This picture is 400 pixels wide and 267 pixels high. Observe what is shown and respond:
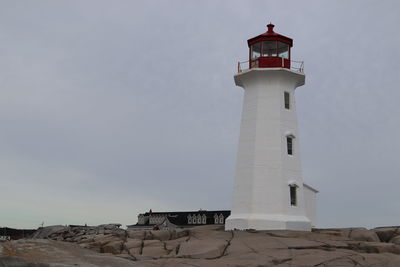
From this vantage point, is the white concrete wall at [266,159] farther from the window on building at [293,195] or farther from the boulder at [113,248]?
the boulder at [113,248]

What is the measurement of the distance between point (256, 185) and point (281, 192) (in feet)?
4.57

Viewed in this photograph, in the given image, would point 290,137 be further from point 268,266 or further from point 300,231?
point 268,266

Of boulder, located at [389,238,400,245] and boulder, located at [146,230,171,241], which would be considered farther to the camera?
boulder, located at [389,238,400,245]

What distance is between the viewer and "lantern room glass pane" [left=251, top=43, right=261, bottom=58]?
93.5 ft

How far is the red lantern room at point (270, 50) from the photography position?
27.5 meters

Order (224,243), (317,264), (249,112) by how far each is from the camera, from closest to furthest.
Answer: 1. (317,264)
2. (224,243)
3. (249,112)

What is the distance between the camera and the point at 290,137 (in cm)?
2697

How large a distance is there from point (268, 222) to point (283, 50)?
10.4 metres

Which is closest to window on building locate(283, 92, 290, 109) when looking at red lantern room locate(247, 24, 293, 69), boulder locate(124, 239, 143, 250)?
red lantern room locate(247, 24, 293, 69)

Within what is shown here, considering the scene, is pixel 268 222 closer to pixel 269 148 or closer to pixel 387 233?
pixel 269 148

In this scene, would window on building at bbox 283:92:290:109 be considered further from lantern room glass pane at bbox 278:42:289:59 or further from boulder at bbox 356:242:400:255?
boulder at bbox 356:242:400:255

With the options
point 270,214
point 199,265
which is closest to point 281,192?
point 270,214

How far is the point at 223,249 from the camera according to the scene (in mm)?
19359

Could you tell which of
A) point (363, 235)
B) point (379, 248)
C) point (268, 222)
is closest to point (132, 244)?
point (268, 222)
